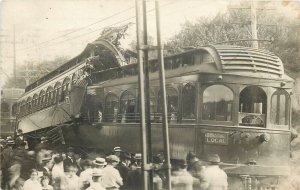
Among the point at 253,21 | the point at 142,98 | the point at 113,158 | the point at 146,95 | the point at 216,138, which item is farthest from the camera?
the point at 253,21

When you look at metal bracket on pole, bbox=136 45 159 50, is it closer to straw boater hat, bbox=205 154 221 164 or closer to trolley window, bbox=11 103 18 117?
straw boater hat, bbox=205 154 221 164

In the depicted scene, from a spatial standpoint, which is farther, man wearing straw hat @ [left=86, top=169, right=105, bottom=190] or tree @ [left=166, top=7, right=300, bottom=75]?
tree @ [left=166, top=7, right=300, bottom=75]

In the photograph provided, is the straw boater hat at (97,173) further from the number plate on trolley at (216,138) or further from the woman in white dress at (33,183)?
the number plate on trolley at (216,138)

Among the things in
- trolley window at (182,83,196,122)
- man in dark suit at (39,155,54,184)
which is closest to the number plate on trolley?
trolley window at (182,83,196,122)

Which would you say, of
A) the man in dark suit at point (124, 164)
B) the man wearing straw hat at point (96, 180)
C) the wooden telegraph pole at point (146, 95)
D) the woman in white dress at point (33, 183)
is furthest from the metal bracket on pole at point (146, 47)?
Answer: the woman in white dress at point (33, 183)

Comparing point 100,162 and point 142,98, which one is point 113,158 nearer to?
point 100,162

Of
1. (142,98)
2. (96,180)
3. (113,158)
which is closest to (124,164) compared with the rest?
(113,158)

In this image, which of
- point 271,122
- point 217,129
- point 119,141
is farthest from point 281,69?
point 119,141

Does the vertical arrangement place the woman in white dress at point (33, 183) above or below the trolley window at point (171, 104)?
below
